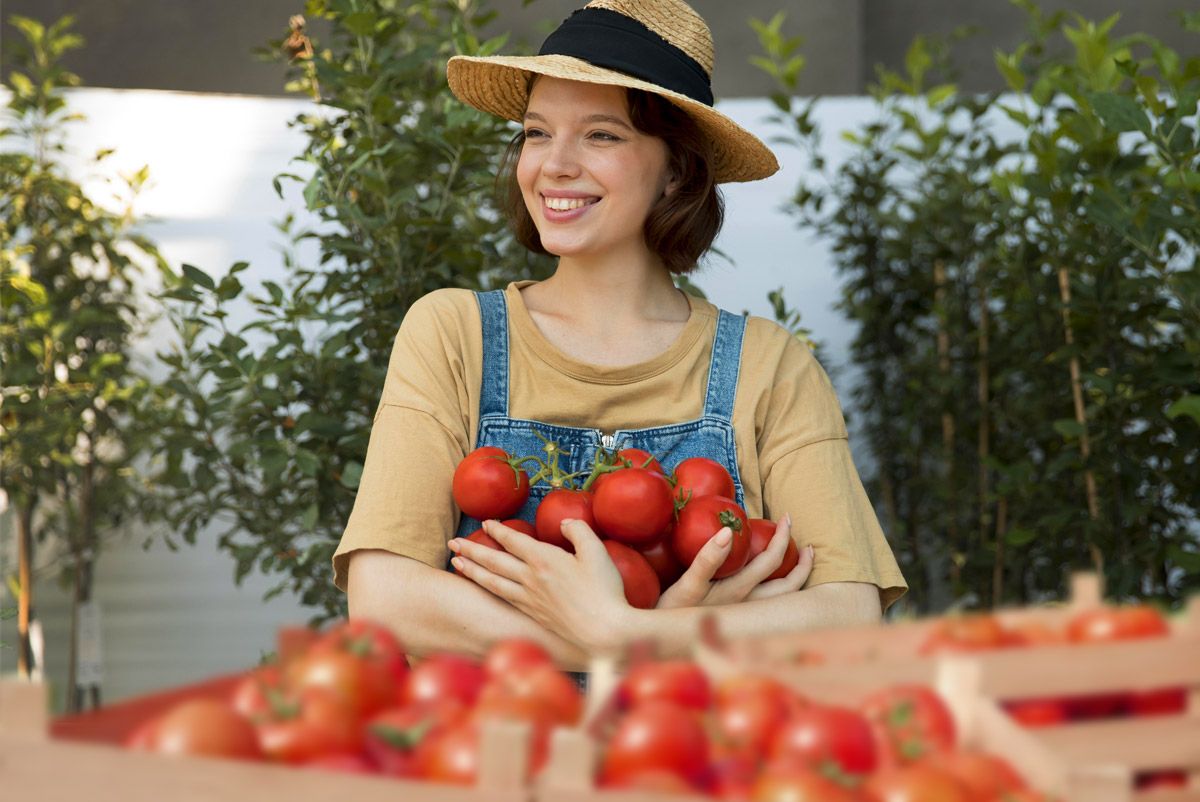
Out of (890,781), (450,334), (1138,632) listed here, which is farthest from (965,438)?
(890,781)

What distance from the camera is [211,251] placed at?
3221 millimetres

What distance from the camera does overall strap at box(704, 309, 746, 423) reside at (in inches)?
71.1

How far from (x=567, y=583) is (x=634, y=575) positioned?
10cm

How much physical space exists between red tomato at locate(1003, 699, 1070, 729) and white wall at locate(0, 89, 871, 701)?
8.03ft

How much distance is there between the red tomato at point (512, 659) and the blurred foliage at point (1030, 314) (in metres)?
1.42

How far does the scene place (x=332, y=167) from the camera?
2463 mm

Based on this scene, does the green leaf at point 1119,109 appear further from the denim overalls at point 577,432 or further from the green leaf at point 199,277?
the green leaf at point 199,277

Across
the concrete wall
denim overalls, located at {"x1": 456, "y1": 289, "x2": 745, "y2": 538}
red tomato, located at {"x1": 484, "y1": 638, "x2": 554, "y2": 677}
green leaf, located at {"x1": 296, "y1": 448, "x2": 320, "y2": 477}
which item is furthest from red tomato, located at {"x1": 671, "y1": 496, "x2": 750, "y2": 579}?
the concrete wall

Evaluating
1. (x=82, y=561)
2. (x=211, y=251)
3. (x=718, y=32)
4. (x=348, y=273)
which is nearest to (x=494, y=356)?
(x=348, y=273)

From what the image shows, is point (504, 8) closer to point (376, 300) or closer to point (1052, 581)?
point (376, 300)

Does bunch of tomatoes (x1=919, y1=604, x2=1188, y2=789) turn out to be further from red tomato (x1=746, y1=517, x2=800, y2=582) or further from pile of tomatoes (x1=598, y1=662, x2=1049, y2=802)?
red tomato (x1=746, y1=517, x2=800, y2=582)

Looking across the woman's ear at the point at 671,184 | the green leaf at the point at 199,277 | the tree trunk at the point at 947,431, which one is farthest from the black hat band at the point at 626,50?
the tree trunk at the point at 947,431

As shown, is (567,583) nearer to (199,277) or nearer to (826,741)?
(826,741)

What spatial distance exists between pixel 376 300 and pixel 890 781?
1866 mm
